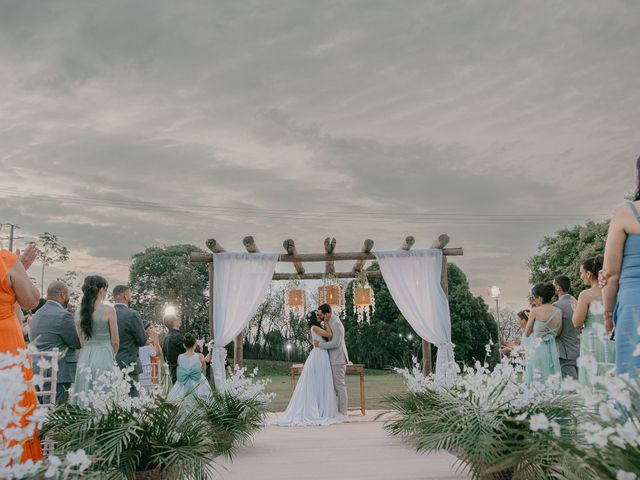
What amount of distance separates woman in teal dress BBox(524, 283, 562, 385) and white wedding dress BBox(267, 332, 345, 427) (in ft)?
12.0

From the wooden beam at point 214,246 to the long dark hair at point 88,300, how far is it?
11.9 ft

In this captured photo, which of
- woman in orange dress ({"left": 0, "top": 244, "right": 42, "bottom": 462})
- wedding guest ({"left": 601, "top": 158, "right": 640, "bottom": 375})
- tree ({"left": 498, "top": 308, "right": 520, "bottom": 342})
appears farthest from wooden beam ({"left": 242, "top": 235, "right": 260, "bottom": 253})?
tree ({"left": 498, "top": 308, "right": 520, "bottom": 342})

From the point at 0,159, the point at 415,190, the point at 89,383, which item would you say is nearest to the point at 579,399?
the point at 89,383

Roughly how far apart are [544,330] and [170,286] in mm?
27539

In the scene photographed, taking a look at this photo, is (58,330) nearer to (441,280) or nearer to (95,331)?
(95,331)

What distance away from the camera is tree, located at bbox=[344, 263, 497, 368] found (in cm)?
2822

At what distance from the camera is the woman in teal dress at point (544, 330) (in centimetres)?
597

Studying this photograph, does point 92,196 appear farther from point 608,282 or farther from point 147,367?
point 608,282

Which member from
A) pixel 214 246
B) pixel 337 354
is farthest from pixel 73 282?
pixel 337 354

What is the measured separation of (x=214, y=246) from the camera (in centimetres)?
935

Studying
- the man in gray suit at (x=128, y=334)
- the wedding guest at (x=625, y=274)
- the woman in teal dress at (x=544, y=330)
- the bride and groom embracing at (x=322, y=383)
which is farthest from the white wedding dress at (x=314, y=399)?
the wedding guest at (x=625, y=274)

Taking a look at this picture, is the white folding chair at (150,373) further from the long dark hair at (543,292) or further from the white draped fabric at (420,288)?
the long dark hair at (543,292)

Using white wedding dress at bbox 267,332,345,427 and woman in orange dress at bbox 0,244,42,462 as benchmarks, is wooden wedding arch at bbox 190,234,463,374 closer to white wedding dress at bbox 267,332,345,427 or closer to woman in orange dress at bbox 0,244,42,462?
white wedding dress at bbox 267,332,345,427

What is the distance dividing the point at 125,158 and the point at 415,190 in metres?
7.33
